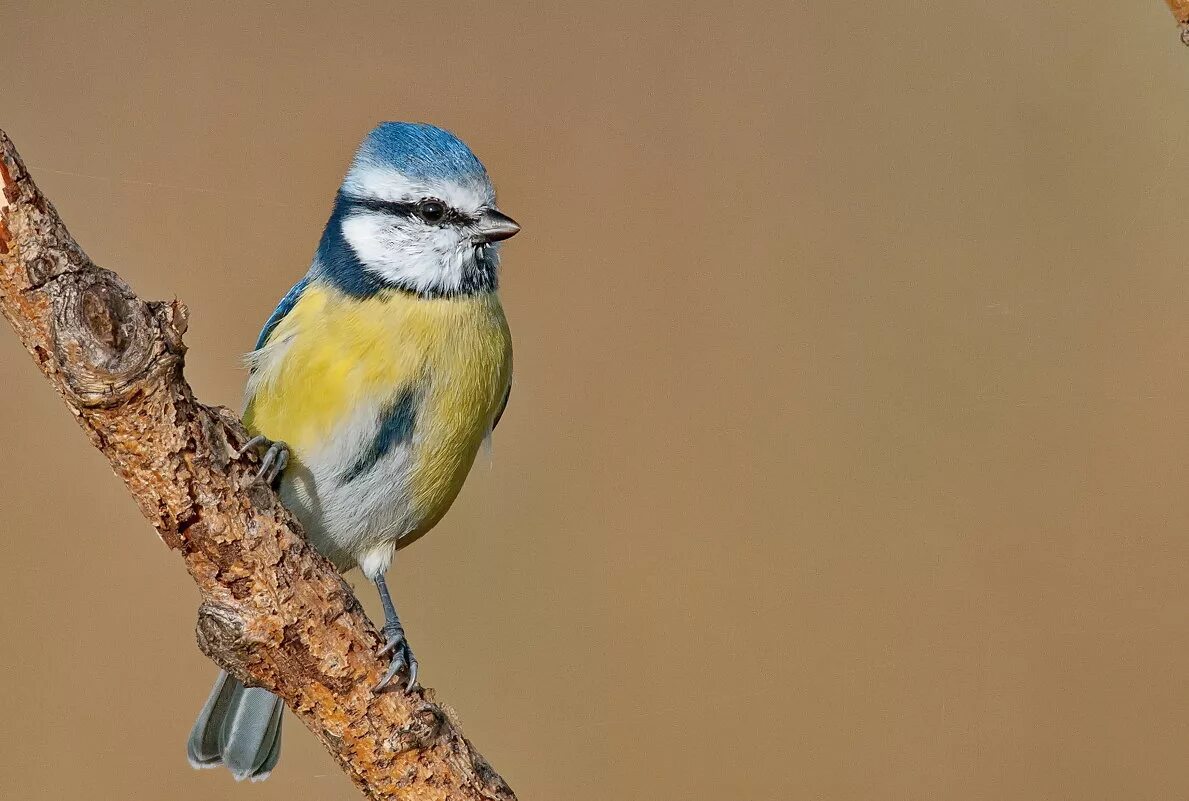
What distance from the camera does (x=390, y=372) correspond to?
2246mm

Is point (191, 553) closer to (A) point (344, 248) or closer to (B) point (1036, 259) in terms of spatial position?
(A) point (344, 248)

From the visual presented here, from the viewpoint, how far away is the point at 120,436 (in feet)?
5.40

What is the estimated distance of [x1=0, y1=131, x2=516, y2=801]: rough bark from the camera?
5.05 feet

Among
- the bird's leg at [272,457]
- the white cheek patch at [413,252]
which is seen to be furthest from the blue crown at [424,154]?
the bird's leg at [272,457]

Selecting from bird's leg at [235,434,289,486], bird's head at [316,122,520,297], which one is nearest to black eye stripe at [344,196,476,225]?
bird's head at [316,122,520,297]

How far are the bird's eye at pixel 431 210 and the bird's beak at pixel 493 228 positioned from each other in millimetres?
80

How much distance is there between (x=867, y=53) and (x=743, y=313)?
131 cm

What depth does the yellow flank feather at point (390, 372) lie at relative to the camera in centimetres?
223

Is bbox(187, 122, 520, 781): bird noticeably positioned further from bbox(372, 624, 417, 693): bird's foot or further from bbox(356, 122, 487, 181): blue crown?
bbox(372, 624, 417, 693): bird's foot

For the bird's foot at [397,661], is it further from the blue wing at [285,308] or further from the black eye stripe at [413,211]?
the black eye stripe at [413,211]

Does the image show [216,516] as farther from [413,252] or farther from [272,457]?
[413,252]

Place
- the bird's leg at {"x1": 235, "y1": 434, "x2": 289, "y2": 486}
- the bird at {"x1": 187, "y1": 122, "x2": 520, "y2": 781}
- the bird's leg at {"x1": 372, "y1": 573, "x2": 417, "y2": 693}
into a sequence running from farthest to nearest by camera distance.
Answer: the bird at {"x1": 187, "y1": 122, "x2": 520, "y2": 781}, the bird's leg at {"x1": 235, "y1": 434, "x2": 289, "y2": 486}, the bird's leg at {"x1": 372, "y1": 573, "x2": 417, "y2": 693}

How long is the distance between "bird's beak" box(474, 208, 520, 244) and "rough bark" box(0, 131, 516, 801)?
77cm

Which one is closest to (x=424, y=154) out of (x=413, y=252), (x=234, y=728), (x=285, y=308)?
(x=413, y=252)
